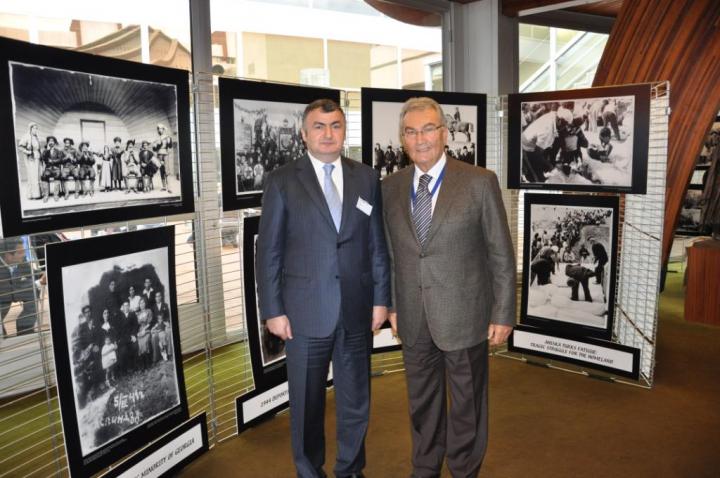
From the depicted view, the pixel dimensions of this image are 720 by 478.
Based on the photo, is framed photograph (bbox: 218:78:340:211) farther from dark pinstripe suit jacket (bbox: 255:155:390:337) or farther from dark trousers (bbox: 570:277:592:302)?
dark trousers (bbox: 570:277:592:302)

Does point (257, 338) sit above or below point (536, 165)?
below

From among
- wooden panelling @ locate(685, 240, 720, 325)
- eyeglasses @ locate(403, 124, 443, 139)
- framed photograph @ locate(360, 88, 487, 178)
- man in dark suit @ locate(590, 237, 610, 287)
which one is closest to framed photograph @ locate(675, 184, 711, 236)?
wooden panelling @ locate(685, 240, 720, 325)

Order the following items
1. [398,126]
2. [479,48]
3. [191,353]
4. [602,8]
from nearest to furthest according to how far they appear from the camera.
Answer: [398,126], [191,353], [479,48], [602,8]

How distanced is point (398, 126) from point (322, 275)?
1807 mm

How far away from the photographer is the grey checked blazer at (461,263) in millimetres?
2465

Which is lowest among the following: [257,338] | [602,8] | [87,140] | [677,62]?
[257,338]

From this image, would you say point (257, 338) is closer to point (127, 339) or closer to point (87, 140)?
point (127, 339)

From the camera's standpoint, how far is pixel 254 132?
3.27 m

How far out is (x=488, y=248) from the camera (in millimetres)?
2521

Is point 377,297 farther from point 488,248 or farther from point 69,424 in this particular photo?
point 69,424

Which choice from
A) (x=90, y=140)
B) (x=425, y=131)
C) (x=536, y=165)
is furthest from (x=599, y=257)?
(x=90, y=140)

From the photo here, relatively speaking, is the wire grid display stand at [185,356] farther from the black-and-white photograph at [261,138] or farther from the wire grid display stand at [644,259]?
the wire grid display stand at [644,259]

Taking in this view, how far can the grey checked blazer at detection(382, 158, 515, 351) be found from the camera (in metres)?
2.47

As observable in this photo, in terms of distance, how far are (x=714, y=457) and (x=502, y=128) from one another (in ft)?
8.88
